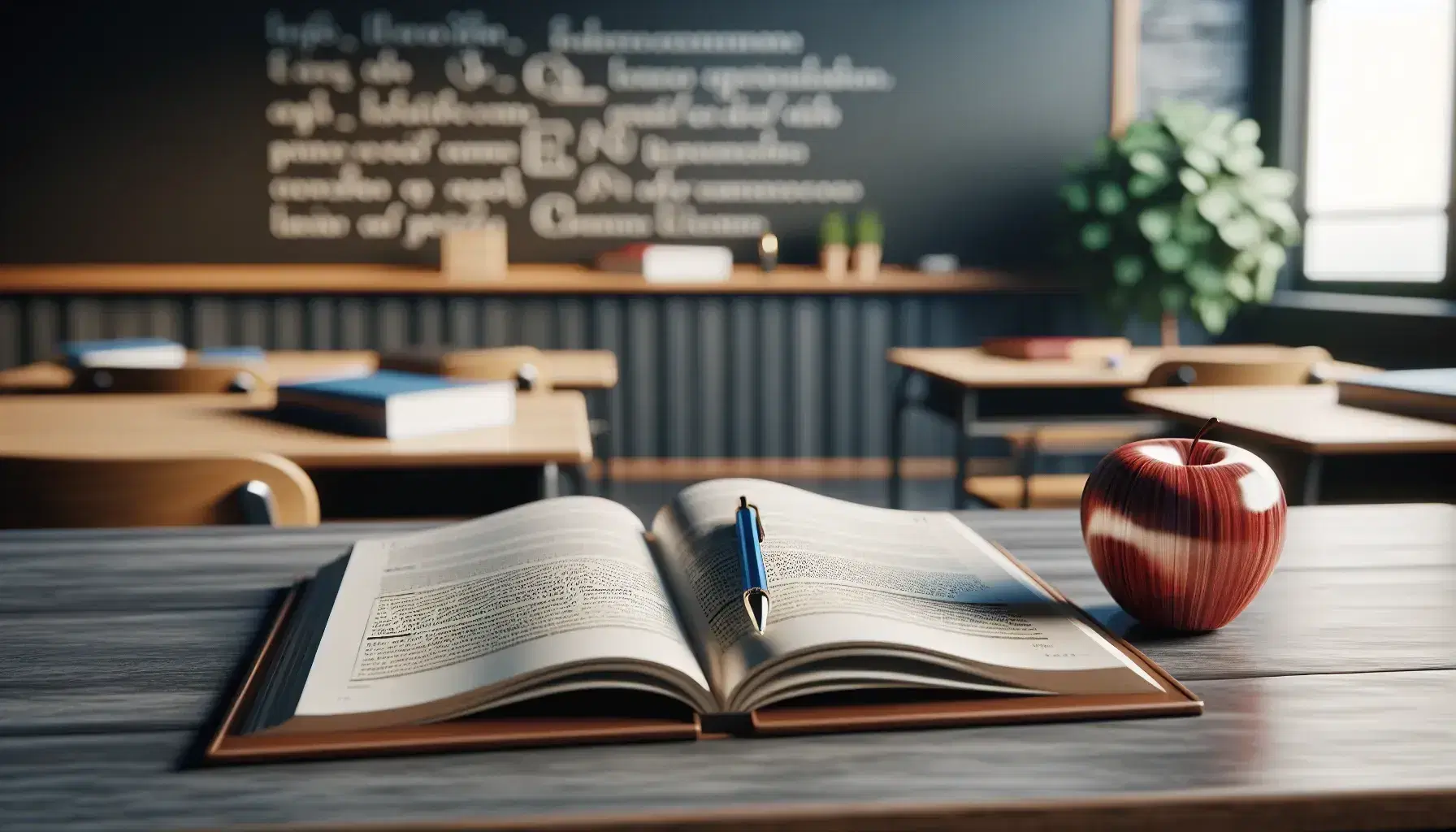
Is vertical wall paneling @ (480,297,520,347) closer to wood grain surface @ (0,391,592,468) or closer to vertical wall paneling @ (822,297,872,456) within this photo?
vertical wall paneling @ (822,297,872,456)

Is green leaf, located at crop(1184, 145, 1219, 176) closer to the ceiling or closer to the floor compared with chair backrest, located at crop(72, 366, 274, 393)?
closer to the ceiling

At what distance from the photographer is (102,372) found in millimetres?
2773

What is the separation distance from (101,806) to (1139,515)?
55cm

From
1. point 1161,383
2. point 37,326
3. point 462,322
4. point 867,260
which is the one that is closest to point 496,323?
point 462,322

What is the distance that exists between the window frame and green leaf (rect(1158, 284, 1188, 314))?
73 cm

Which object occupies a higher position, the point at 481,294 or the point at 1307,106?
the point at 1307,106

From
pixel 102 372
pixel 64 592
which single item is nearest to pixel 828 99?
pixel 102 372

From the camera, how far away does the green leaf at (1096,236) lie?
4762 mm

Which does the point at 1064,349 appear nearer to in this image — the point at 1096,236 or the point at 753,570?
the point at 1096,236

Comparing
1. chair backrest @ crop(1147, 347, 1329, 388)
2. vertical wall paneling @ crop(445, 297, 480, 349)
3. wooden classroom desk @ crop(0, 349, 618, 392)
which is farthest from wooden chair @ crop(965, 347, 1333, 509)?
vertical wall paneling @ crop(445, 297, 480, 349)

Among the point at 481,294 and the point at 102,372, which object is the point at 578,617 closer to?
the point at 102,372

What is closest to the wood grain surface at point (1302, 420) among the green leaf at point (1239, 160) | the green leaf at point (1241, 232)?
the green leaf at point (1241, 232)

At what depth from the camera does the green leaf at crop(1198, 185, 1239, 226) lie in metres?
4.60

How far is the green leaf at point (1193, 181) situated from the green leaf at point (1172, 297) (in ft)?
1.16
